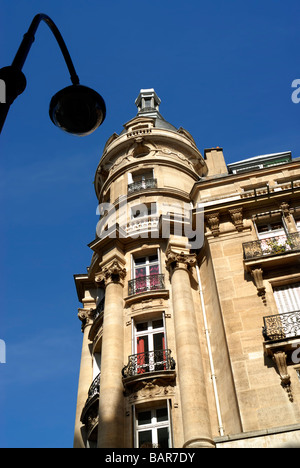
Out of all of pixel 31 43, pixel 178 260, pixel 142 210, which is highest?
pixel 142 210

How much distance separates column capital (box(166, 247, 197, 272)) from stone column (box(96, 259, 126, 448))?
2024mm

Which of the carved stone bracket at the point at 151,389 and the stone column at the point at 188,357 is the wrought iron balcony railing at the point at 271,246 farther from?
the carved stone bracket at the point at 151,389

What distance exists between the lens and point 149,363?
16.9 meters

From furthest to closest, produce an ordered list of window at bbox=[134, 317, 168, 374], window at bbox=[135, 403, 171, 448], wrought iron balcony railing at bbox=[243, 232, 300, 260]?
wrought iron balcony railing at bbox=[243, 232, 300, 260] → window at bbox=[134, 317, 168, 374] → window at bbox=[135, 403, 171, 448]

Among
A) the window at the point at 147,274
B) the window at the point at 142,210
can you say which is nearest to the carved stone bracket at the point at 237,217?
the window at the point at 147,274

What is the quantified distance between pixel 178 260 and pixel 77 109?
12.3m

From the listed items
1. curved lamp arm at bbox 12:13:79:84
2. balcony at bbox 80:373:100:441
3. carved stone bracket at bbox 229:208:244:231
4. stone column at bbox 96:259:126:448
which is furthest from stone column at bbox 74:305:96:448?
curved lamp arm at bbox 12:13:79:84

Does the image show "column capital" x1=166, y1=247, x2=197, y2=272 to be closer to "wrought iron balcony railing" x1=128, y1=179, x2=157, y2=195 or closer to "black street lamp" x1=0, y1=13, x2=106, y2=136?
"wrought iron balcony railing" x1=128, y1=179, x2=157, y2=195

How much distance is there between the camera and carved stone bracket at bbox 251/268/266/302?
17125mm

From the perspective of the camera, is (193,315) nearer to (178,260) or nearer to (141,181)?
(178,260)

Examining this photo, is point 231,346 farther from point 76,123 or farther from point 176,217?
point 76,123

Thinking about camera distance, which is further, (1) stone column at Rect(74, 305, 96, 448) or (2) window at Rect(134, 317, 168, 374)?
(1) stone column at Rect(74, 305, 96, 448)

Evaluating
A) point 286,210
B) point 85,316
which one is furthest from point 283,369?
point 85,316
